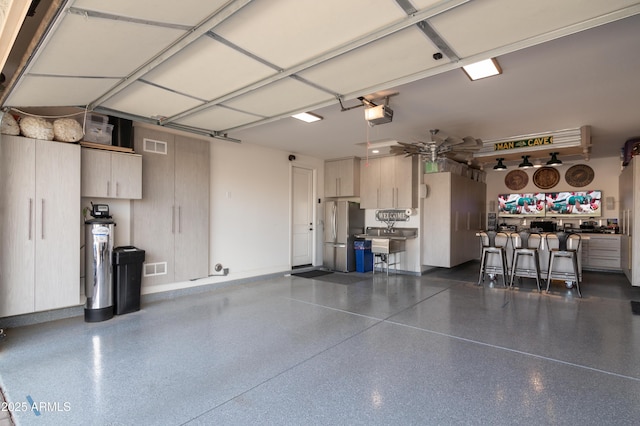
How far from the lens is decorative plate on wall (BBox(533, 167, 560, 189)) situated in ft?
28.5

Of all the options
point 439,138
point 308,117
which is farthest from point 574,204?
point 308,117

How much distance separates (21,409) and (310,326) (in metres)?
2.51

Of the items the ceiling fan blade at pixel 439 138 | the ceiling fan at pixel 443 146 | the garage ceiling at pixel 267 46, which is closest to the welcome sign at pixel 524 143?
the ceiling fan at pixel 443 146

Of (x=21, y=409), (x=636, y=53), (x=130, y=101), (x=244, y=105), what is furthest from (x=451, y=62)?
(x=21, y=409)

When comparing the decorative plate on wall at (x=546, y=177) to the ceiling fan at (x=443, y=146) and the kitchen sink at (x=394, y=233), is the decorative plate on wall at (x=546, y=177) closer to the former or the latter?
the kitchen sink at (x=394, y=233)

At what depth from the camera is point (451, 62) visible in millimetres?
2709

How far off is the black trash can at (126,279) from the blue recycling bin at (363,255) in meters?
4.69

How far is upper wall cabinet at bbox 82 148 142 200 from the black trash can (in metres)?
0.79

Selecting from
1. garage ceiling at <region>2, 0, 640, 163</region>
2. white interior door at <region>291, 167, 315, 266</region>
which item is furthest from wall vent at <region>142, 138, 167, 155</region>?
white interior door at <region>291, 167, 315, 266</region>

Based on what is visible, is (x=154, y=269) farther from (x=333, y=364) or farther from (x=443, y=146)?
(x=443, y=146)

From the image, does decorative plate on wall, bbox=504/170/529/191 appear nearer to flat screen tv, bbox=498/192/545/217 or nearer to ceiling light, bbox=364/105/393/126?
flat screen tv, bbox=498/192/545/217

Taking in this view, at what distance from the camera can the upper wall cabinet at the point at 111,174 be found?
4133 millimetres

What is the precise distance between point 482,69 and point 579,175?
7.29m

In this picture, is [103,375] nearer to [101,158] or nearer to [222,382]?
[222,382]
